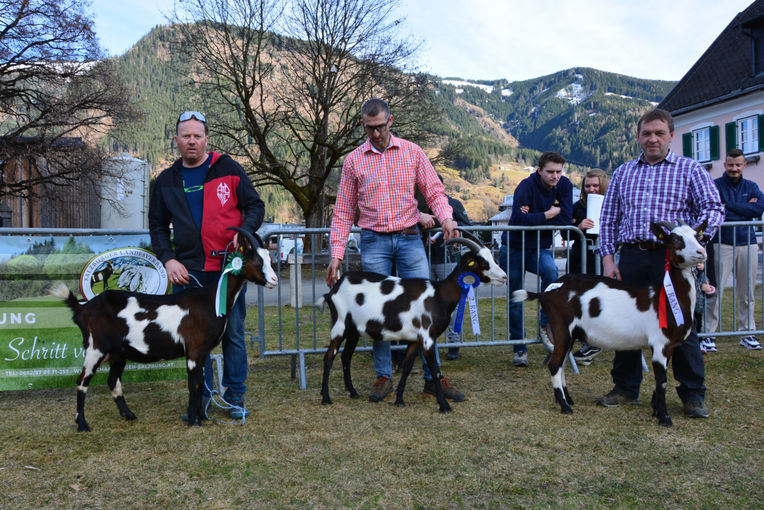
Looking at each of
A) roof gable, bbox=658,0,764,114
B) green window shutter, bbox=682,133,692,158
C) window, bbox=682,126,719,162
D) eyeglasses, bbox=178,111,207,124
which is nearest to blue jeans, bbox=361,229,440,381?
eyeglasses, bbox=178,111,207,124

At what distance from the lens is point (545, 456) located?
3.46 m

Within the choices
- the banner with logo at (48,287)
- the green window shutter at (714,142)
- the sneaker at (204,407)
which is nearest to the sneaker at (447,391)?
the sneaker at (204,407)

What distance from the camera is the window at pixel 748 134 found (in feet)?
81.0

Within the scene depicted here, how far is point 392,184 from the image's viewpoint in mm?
4625

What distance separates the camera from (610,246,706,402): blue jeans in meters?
4.29

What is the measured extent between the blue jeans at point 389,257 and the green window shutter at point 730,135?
25.9 m

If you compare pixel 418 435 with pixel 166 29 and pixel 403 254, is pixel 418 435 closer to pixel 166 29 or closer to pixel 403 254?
pixel 403 254

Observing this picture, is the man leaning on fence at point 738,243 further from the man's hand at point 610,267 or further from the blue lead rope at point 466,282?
the blue lead rope at point 466,282

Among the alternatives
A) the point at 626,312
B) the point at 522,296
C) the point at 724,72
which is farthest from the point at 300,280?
the point at 724,72

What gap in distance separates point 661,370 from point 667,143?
164cm

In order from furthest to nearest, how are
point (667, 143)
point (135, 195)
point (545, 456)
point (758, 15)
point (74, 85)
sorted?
point (135, 195) → point (758, 15) → point (74, 85) → point (667, 143) → point (545, 456)

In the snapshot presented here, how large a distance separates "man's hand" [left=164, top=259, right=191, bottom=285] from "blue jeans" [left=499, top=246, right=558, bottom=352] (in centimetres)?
341

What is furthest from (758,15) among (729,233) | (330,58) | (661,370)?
(661,370)

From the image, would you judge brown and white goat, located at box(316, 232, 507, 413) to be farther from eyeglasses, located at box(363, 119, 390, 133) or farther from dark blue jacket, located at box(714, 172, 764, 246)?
dark blue jacket, located at box(714, 172, 764, 246)
